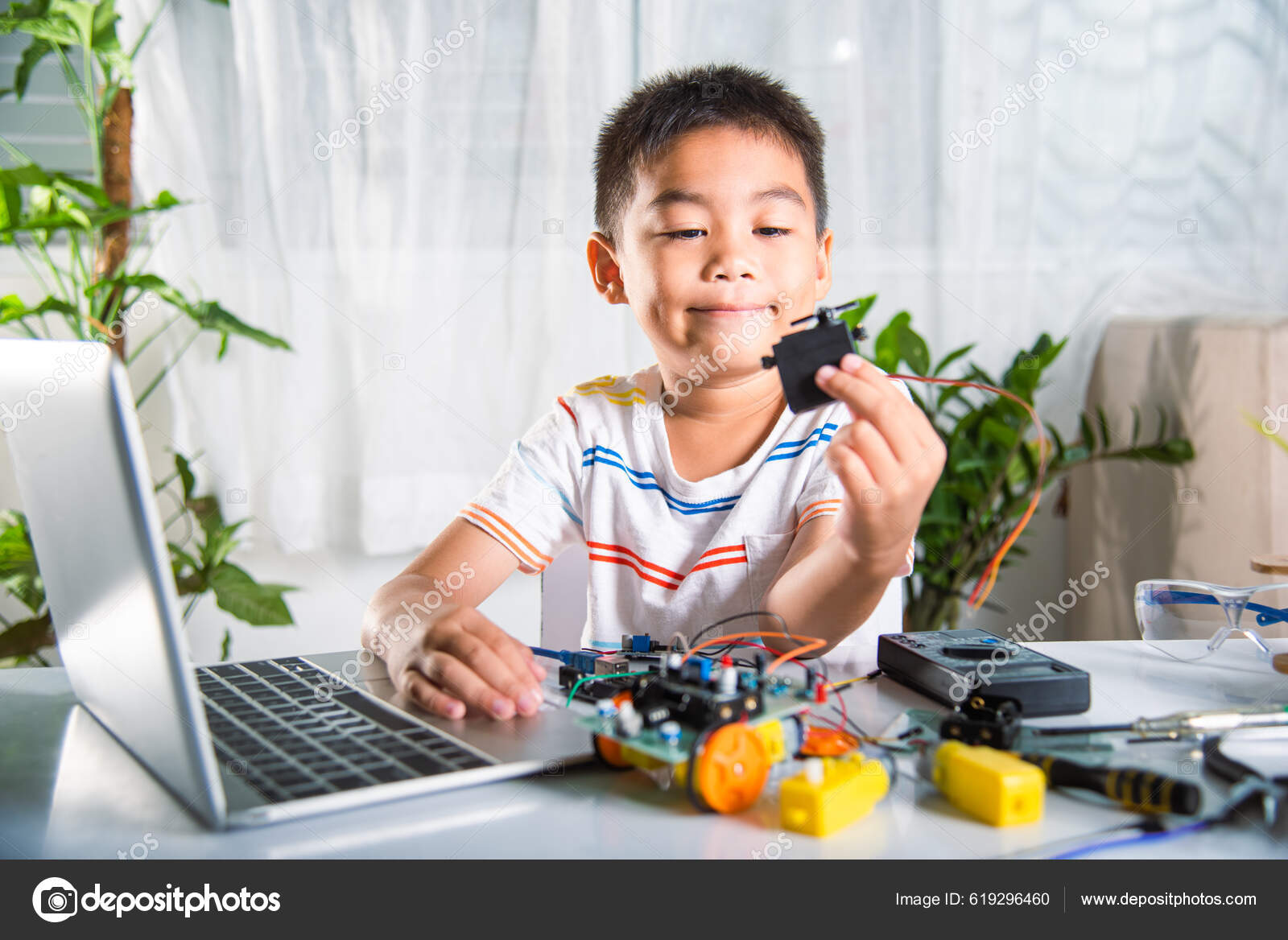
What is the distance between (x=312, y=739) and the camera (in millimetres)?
614

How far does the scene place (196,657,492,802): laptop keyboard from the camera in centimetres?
55

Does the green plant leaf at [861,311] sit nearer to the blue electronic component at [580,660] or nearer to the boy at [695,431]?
the boy at [695,431]

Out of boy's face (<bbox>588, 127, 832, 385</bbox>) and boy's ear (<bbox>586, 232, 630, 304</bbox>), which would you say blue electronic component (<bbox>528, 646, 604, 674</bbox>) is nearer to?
boy's face (<bbox>588, 127, 832, 385</bbox>)

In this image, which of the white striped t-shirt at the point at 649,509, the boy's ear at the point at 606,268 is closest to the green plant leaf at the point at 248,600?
the white striped t-shirt at the point at 649,509

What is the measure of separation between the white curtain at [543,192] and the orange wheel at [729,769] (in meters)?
1.67

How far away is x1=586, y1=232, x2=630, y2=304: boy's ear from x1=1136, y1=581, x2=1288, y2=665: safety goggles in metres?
0.69

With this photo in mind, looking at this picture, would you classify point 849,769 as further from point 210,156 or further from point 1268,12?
point 1268,12

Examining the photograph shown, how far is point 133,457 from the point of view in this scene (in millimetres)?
424

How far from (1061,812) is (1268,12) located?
2466 millimetres

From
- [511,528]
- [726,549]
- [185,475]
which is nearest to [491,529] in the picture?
[511,528]

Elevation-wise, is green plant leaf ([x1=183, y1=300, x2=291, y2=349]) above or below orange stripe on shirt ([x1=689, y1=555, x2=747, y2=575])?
above

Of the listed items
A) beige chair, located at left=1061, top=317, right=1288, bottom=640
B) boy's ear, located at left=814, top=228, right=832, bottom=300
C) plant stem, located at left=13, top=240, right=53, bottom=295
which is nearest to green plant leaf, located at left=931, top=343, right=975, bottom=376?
beige chair, located at left=1061, top=317, right=1288, bottom=640

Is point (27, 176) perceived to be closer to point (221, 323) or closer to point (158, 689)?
Result: point (221, 323)

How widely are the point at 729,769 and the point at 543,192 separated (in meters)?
1.79
